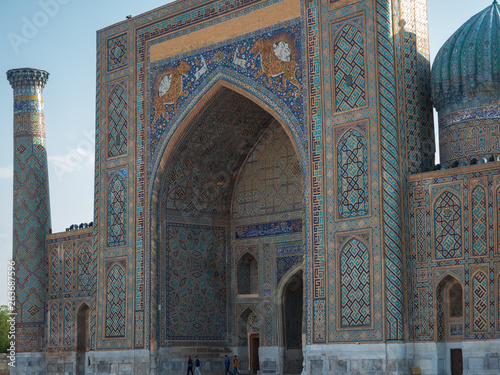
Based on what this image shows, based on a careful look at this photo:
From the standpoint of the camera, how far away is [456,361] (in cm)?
1002

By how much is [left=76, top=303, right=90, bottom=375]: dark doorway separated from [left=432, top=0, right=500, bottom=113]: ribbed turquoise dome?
21.7ft

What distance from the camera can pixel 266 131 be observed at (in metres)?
13.4

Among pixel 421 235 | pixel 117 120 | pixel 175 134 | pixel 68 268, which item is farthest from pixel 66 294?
pixel 421 235

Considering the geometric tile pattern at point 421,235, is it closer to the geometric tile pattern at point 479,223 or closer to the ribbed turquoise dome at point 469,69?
the geometric tile pattern at point 479,223

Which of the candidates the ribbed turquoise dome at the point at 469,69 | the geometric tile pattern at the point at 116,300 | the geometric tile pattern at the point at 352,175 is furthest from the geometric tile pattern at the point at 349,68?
the geometric tile pattern at the point at 116,300

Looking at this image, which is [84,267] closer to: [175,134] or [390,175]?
[175,134]

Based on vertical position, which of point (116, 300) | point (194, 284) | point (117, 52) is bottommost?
point (116, 300)

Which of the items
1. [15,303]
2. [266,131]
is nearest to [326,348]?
[266,131]

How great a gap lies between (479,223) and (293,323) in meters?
4.03

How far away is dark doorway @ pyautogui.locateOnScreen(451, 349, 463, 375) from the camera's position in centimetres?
999

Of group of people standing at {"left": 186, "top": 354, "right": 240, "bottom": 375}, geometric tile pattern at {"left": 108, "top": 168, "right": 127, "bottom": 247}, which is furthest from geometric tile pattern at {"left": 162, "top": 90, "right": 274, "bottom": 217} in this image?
group of people standing at {"left": 186, "top": 354, "right": 240, "bottom": 375}

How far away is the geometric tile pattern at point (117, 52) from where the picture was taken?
13.6m

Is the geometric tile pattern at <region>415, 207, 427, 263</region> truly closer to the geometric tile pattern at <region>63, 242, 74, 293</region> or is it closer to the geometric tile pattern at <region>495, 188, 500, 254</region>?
the geometric tile pattern at <region>495, 188, 500, 254</region>

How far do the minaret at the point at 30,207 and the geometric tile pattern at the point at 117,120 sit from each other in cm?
239
